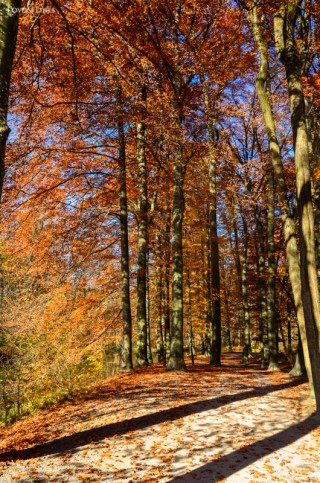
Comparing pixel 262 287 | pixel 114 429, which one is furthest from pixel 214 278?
pixel 114 429

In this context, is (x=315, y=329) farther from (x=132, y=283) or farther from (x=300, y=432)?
(x=132, y=283)

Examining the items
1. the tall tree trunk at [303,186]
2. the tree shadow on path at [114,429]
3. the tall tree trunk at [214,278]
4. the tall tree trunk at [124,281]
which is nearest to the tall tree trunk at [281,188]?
the tall tree trunk at [303,186]

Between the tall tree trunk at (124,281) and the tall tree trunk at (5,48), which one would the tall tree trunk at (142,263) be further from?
the tall tree trunk at (5,48)

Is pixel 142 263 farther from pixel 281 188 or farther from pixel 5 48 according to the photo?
pixel 5 48

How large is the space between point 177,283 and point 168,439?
6.75 metres

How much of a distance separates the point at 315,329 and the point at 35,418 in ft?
20.7

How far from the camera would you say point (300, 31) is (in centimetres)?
1043

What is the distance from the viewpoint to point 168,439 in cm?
547

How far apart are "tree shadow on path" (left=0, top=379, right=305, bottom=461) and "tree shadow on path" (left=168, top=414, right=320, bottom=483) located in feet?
5.42

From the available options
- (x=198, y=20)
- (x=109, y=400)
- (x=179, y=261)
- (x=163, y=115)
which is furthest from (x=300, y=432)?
(x=198, y=20)

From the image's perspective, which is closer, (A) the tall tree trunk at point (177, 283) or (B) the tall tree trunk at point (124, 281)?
(A) the tall tree trunk at point (177, 283)

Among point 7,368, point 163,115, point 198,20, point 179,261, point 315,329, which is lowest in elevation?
point 7,368

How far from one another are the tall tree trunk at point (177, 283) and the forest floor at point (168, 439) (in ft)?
8.70

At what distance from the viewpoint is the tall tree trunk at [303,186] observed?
646 cm
